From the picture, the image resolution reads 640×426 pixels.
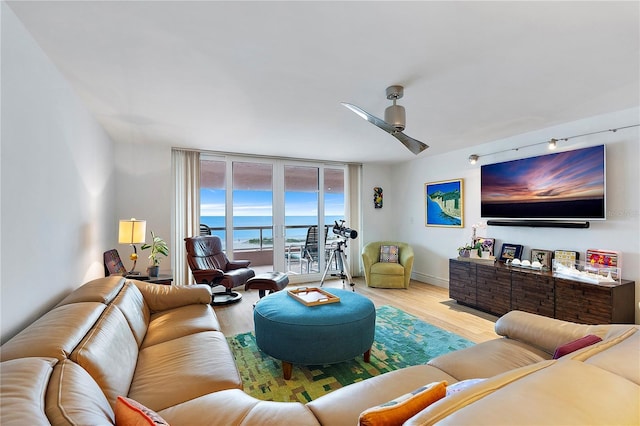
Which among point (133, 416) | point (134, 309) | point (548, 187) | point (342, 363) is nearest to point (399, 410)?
point (133, 416)

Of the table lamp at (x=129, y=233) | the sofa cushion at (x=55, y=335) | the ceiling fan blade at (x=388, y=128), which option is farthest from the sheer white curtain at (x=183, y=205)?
the ceiling fan blade at (x=388, y=128)

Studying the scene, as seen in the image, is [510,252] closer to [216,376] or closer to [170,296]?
[216,376]

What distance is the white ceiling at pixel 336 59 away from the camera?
1.48m

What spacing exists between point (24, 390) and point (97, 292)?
1.15 metres

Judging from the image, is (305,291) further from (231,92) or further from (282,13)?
(282,13)

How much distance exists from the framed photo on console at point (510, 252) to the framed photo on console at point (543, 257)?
163 millimetres

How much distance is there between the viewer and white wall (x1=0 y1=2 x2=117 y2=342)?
1431 mm

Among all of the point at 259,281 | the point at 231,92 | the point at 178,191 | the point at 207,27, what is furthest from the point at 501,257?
the point at 178,191

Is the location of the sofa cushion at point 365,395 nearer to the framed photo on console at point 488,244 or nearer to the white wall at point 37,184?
the white wall at point 37,184

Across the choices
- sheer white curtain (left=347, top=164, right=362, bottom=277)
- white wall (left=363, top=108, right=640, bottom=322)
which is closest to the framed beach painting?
white wall (left=363, top=108, right=640, bottom=322)

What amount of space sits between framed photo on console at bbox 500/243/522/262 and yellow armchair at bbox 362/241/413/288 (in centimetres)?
139

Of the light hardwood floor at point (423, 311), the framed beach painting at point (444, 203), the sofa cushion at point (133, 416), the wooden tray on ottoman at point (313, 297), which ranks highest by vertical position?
the framed beach painting at point (444, 203)

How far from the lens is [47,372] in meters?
1.02

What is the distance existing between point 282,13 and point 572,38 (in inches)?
67.9
